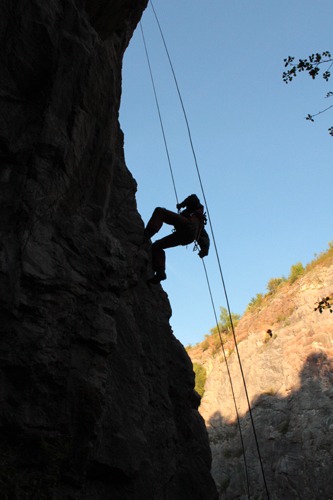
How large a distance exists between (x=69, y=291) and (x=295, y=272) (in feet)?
91.5

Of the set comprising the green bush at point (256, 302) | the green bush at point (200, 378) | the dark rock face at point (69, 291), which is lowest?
the dark rock face at point (69, 291)

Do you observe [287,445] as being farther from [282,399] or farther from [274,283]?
[274,283]

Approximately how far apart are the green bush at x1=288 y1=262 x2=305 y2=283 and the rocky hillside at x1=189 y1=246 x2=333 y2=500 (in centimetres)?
53

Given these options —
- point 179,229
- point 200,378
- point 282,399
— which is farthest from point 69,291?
point 200,378

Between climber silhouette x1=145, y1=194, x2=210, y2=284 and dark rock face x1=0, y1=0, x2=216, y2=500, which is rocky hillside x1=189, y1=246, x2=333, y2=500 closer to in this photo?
climber silhouette x1=145, y1=194, x2=210, y2=284

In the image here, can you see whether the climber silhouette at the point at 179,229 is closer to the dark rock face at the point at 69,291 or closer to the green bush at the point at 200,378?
the dark rock face at the point at 69,291

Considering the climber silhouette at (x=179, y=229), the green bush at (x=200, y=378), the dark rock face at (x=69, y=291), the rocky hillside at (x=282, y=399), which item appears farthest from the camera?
the green bush at (x=200, y=378)

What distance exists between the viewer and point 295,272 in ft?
107

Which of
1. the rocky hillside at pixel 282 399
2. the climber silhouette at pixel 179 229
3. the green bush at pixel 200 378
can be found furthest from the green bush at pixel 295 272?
the climber silhouette at pixel 179 229

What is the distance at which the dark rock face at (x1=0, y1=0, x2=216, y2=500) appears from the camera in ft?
18.8

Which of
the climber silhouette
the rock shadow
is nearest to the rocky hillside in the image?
the rock shadow

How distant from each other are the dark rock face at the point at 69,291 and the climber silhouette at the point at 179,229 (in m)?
0.58

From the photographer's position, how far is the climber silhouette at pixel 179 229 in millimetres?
8953

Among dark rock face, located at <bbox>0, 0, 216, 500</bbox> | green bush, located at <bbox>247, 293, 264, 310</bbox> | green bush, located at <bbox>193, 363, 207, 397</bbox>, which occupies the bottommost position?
dark rock face, located at <bbox>0, 0, 216, 500</bbox>
